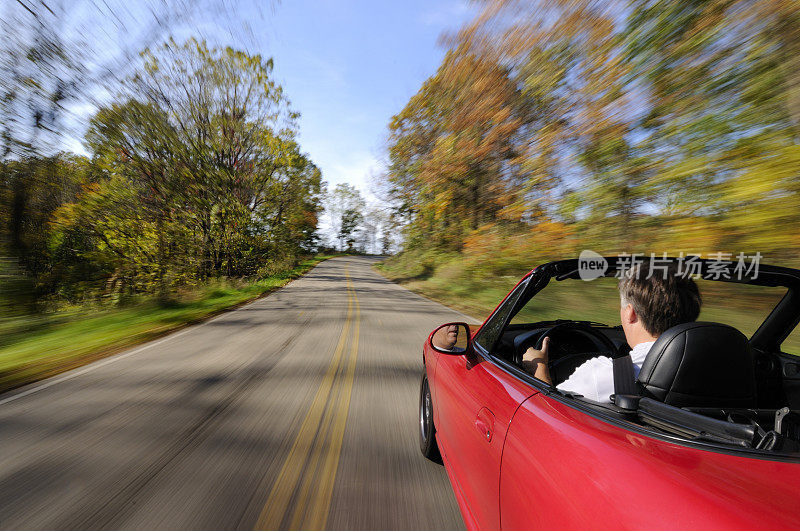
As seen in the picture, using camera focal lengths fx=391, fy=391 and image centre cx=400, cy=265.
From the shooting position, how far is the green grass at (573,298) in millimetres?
5530

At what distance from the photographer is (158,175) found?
591 inches

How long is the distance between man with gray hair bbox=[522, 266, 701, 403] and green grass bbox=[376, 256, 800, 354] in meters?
0.50

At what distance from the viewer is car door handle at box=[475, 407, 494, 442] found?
5.52 feet

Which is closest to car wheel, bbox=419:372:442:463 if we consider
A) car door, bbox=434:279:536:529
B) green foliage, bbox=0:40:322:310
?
car door, bbox=434:279:536:529

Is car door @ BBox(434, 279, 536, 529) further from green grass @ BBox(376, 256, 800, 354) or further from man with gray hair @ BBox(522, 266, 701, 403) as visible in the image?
green grass @ BBox(376, 256, 800, 354)

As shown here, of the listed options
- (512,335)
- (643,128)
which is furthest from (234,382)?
(643,128)

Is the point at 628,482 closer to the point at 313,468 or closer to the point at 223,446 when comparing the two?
the point at 313,468

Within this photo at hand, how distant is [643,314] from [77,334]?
10390mm

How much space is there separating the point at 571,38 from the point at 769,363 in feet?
33.5

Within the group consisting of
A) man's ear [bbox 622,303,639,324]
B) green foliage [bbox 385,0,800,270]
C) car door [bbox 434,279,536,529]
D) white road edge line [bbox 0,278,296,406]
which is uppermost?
green foliage [bbox 385,0,800,270]

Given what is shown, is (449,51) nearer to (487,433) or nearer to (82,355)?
(82,355)

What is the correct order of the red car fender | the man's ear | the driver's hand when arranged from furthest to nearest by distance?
1. the driver's hand
2. the man's ear
3. the red car fender

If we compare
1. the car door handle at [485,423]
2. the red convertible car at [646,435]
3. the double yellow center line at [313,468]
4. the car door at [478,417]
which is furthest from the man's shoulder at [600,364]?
the double yellow center line at [313,468]

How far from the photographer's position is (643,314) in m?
1.61
